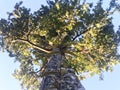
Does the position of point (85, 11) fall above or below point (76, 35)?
above

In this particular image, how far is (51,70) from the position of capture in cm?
1274

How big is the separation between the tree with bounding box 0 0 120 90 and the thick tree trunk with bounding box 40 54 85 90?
9.36 ft

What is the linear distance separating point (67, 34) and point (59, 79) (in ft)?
21.6

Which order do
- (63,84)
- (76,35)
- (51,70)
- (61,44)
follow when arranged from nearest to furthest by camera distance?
(63,84), (51,70), (61,44), (76,35)

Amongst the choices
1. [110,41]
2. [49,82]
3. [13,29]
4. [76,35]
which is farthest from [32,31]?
[49,82]

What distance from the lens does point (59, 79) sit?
11.7 metres

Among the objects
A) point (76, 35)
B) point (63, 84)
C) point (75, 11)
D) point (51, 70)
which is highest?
point (75, 11)

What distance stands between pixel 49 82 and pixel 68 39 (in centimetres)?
692

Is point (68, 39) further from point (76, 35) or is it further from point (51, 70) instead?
point (51, 70)

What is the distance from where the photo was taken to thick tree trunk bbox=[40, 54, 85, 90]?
435 inches

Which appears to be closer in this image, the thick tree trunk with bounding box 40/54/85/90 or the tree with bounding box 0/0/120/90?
the thick tree trunk with bounding box 40/54/85/90

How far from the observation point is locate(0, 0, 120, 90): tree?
17578mm

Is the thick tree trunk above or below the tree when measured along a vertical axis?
below

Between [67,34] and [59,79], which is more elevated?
[67,34]
